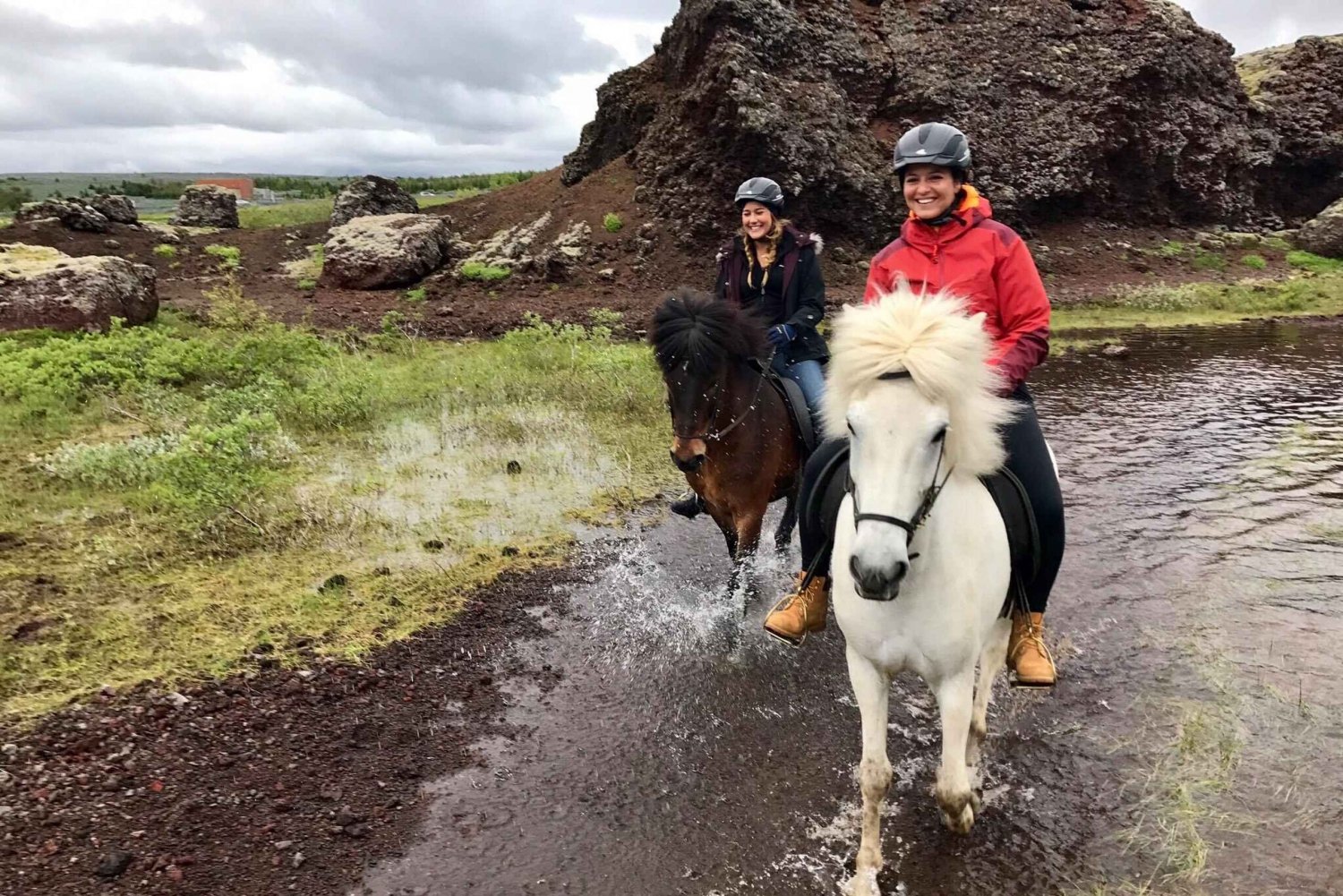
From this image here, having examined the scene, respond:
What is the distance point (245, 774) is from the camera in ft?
12.5

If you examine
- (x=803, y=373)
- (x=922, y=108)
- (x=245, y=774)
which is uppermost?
(x=922, y=108)

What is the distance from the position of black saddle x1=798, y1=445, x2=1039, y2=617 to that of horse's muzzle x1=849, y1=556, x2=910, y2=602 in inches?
31.2

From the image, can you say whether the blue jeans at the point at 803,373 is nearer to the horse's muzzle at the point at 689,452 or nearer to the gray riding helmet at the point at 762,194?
the gray riding helmet at the point at 762,194

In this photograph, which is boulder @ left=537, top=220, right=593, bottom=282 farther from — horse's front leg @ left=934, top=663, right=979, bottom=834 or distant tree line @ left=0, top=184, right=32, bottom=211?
distant tree line @ left=0, top=184, right=32, bottom=211

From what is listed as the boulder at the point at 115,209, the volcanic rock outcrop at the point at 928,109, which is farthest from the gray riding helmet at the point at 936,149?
the boulder at the point at 115,209

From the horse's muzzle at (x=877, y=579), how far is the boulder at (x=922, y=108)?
17064mm

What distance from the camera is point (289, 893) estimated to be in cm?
315

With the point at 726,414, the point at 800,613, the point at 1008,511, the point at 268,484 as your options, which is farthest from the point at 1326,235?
the point at 268,484

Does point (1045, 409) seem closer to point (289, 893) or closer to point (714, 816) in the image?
point (714, 816)

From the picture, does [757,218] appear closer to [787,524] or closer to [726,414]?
[726,414]

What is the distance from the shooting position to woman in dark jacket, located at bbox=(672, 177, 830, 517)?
5.47 metres

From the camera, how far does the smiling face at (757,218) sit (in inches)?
215

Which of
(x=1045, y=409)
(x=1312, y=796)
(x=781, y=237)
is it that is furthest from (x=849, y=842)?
(x=1045, y=409)

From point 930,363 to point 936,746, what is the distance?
2484mm
